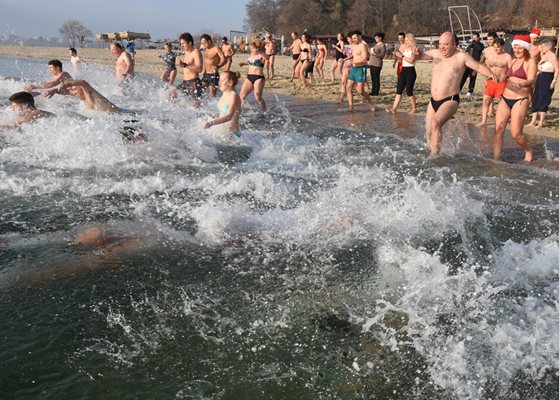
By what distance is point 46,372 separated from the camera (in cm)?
234

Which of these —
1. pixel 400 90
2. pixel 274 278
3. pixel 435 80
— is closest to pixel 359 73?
pixel 400 90

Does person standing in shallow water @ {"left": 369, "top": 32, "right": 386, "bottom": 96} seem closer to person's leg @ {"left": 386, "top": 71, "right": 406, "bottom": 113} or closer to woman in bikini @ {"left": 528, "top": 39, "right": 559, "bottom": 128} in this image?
person's leg @ {"left": 386, "top": 71, "right": 406, "bottom": 113}

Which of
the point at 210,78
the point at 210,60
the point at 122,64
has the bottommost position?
the point at 210,78

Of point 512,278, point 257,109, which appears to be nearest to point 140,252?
point 512,278

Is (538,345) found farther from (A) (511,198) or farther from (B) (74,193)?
(B) (74,193)

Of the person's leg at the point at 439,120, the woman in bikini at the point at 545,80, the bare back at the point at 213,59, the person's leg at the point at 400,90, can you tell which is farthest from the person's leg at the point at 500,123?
the bare back at the point at 213,59

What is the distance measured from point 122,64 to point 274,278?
33.0 ft

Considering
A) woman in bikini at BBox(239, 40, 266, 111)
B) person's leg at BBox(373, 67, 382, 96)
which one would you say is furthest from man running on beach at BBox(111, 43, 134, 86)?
person's leg at BBox(373, 67, 382, 96)

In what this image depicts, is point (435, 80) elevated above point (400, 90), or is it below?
above

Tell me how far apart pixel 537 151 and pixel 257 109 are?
6.06 m

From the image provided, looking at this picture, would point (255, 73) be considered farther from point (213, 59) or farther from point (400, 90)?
point (400, 90)

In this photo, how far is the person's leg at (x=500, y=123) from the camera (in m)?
6.50

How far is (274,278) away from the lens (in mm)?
3322

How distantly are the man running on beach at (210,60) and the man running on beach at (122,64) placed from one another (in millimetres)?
2113
